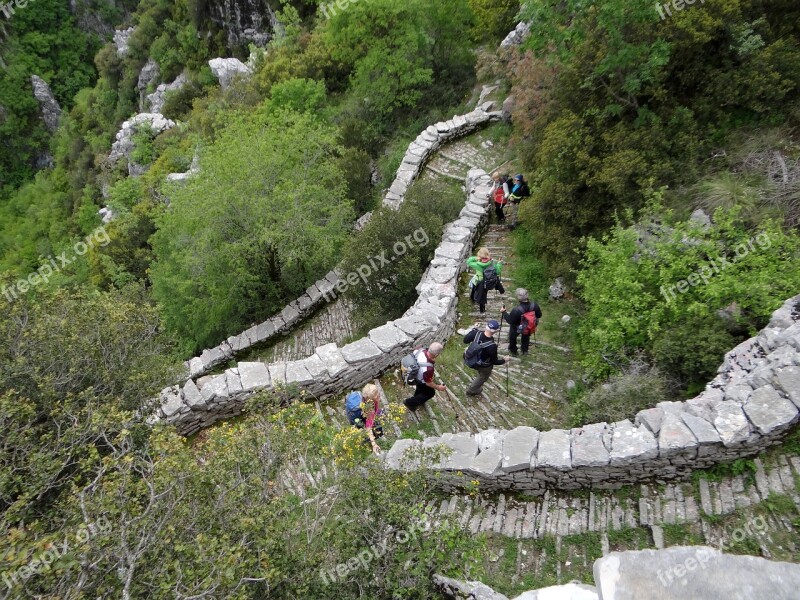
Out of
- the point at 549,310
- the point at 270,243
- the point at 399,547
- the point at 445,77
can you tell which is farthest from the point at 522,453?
the point at 445,77

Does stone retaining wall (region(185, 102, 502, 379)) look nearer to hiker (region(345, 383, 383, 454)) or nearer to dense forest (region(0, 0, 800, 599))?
dense forest (region(0, 0, 800, 599))

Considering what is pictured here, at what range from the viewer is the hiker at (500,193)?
12.8 m

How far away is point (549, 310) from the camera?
425 inches

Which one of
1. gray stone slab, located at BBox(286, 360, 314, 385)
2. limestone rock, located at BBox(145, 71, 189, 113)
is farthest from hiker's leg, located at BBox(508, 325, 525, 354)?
limestone rock, located at BBox(145, 71, 189, 113)

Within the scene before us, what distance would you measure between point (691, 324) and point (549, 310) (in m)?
3.16

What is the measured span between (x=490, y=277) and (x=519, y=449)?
393 cm

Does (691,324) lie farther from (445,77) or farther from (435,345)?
(445,77)

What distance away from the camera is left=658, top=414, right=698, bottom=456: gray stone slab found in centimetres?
649

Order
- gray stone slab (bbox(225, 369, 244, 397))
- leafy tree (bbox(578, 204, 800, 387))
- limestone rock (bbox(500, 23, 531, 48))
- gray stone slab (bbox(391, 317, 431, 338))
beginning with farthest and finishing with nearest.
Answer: limestone rock (bbox(500, 23, 531, 48)) < gray stone slab (bbox(391, 317, 431, 338)) < gray stone slab (bbox(225, 369, 244, 397)) < leafy tree (bbox(578, 204, 800, 387))

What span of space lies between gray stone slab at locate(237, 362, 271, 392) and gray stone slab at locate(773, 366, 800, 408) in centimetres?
758

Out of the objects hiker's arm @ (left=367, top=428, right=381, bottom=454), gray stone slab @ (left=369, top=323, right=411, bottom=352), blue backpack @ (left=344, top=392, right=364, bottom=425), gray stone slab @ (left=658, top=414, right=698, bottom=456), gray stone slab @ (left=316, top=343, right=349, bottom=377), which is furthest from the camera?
gray stone slab @ (left=369, top=323, right=411, bottom=352)

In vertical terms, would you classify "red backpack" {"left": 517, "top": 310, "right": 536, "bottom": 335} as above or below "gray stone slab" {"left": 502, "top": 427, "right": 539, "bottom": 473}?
above

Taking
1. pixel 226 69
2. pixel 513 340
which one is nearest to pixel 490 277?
pixel 513 340

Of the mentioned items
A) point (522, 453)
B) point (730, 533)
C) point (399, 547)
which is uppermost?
point (399, 547)
